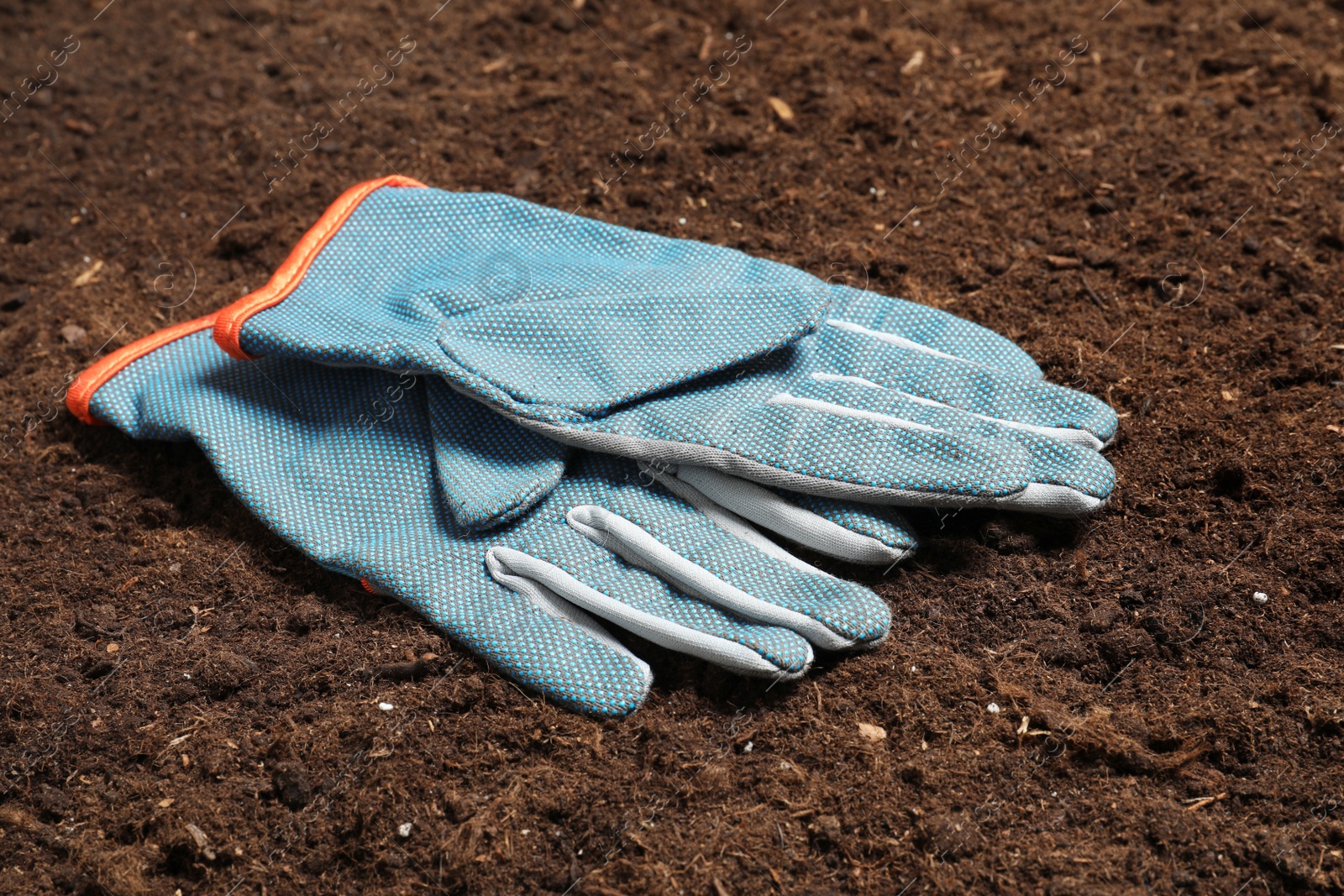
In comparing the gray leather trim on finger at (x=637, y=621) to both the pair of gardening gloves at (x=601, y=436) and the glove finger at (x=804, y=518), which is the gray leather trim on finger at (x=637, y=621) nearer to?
the pair of gardening gloves at (x=601, y=436)

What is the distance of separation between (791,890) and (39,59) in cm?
412

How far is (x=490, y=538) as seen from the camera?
2334mm

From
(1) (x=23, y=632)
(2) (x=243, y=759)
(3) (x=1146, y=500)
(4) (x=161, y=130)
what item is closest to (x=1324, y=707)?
(3) (x=1146, y=500)

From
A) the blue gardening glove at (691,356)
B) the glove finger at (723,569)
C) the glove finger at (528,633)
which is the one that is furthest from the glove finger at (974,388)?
the glove finger at (528,633)

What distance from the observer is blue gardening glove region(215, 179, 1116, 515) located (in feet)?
→ 7.43

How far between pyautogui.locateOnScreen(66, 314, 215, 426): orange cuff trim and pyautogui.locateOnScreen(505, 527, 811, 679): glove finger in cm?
107

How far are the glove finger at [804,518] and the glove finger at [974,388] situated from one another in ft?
1.18

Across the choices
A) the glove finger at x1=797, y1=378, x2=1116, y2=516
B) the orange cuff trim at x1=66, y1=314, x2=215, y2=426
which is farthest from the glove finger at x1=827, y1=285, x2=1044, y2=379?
the orange cuff trim at x1=66, y1=314, x2=215, y2=426

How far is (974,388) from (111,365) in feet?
7.16

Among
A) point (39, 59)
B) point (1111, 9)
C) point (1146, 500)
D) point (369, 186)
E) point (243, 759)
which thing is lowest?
point (1146, 500)

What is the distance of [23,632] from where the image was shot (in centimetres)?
234

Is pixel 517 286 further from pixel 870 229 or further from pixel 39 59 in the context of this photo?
pixel 39 59

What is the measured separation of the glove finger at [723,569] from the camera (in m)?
2.15

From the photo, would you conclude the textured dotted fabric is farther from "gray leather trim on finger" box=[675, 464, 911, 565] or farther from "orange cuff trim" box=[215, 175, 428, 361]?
"gray leather trim on finger" box=[675, 464, 911, 565]
